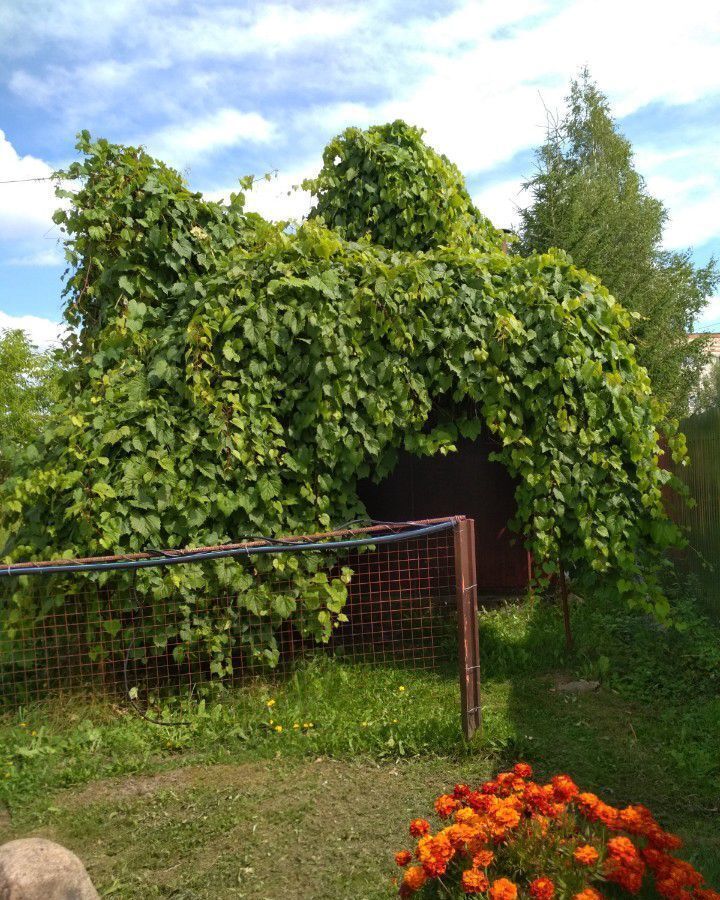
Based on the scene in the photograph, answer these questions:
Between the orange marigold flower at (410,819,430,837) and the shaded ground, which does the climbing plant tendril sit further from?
the orange marigold flower at (410,819,430,837)

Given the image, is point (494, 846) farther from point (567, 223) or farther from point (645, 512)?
point (567, 223)

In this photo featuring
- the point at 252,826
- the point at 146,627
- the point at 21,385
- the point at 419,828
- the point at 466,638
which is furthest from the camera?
the point at 21,385

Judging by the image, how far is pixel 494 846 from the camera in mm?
2609

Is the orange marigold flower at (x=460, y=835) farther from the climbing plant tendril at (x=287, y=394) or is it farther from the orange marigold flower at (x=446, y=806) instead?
the climbing plant tendril at (x=287, y=394)

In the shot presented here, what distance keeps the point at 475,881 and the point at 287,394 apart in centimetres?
359

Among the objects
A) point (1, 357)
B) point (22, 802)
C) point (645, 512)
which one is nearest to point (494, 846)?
point (22, 802)

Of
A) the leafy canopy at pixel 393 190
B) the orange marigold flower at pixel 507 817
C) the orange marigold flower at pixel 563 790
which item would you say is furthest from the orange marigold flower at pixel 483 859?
the leafy canopy at pixel 393 190

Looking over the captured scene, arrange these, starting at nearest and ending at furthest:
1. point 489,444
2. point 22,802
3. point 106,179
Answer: point 22,802 < point 106,179 < point 489,444

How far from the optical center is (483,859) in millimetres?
2457

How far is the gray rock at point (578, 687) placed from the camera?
530cm

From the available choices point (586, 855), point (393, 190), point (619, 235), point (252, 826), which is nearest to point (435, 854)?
point (586, 855)

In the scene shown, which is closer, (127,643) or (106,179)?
(127,643)

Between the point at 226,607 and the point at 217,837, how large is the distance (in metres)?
1.83

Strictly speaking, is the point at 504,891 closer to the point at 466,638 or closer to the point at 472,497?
the point at 466,638
